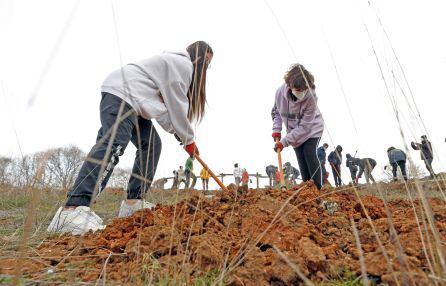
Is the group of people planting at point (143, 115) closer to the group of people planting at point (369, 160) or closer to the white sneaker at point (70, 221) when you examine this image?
the white sneaker at point (70, 221)

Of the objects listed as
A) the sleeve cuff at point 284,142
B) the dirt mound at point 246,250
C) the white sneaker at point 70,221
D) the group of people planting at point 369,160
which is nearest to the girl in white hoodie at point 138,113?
the white sneaker at point 70,221

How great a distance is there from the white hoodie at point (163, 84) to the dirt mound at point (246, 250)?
0.81 meters

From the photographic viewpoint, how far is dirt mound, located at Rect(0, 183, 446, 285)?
105 cm

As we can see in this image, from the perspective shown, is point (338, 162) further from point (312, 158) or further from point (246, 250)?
point (246, 250)

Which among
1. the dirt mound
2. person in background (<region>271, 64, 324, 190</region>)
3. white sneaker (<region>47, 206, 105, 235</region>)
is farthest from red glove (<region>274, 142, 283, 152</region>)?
white sneaker (<region>47, 206, 105, 235</region>)

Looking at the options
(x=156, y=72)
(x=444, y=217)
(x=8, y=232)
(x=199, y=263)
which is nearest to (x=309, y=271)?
(x=199, y=263)

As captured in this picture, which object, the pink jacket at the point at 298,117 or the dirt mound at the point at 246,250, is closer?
the dirt mound at the point at 246,250

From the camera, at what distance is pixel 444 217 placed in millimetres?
1586

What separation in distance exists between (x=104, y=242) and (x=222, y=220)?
54cm

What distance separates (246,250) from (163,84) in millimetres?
1512

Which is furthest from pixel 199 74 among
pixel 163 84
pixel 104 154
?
pixel 104 154

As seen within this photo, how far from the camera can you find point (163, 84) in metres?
2.41

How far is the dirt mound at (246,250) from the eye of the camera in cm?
105

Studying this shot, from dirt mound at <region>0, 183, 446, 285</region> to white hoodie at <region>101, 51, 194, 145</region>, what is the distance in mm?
813
